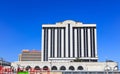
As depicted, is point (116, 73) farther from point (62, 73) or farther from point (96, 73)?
point (62, 73)

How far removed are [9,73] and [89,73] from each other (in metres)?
36.1

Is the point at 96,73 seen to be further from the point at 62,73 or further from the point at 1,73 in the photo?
the point at 1,73

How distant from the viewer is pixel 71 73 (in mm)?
129375

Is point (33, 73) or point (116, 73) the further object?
point (116, 73)

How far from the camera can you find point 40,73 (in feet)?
406

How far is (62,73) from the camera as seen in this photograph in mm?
130125

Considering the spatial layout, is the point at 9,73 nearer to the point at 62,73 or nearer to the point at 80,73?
the point at 62,73

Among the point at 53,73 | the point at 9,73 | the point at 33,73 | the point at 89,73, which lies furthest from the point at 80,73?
the point at 9,73

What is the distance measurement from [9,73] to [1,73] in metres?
6.84

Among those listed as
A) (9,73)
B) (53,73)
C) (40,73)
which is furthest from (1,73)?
(53,73)

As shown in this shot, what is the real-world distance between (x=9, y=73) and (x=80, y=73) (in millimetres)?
32167

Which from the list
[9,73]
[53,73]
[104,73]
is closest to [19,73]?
[9,73]

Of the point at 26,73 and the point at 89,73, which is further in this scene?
the point at 89,73

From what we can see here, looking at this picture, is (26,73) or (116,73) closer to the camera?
(26,73)
